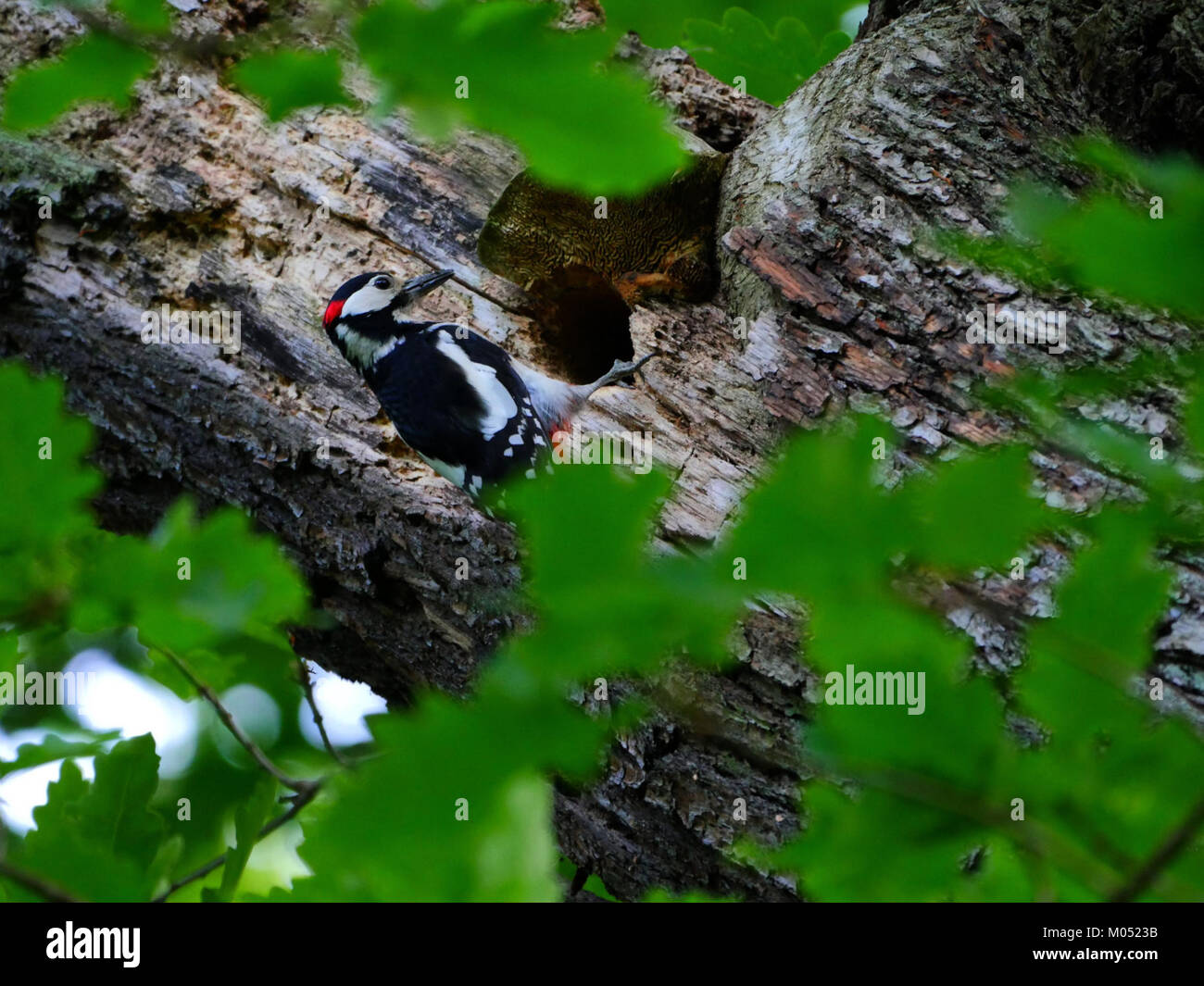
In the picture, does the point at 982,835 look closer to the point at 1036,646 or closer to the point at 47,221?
the point at 1036,646

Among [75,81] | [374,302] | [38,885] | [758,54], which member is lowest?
[38,885]

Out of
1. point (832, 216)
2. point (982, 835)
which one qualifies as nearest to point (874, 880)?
point (982, 835)

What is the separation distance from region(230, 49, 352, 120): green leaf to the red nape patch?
1425mm

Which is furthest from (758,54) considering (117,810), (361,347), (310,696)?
(117,810)

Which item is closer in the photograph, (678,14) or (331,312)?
(331,312)

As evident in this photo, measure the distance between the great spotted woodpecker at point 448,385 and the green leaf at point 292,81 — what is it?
1.24 m

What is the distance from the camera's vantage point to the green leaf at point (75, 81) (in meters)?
0.87

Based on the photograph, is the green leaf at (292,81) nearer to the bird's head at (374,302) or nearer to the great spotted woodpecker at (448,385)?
the great spotted woodpecker at (448,385)

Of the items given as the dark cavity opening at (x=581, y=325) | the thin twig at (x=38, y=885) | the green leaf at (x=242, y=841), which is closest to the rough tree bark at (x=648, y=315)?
the dark cavity opening at (x=581, y=325)

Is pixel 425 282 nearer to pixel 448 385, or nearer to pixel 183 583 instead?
pixel 448 385

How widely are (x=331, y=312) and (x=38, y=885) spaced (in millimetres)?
1442

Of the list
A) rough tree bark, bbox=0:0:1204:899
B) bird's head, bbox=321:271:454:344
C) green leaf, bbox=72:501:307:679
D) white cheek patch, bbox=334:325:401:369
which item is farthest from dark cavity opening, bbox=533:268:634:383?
green leaf, bbox=72:501:307:679

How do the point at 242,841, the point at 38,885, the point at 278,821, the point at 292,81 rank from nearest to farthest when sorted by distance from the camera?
the point at 292,81
the point at 38,885
the point at 242,841
the point at 278,821

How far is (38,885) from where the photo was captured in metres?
1.10
